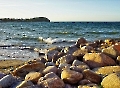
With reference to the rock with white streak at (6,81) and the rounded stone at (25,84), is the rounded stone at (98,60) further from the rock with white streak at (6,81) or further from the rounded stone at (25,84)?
the rock with white streak at (6,81)

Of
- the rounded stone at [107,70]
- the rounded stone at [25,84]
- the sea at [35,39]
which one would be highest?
the rounded stone at [107,70]

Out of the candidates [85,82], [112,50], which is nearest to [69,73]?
[85,82]

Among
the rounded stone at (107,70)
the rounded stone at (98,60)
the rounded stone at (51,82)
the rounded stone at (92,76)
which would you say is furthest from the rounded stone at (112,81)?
the rounded stone at (98,60)

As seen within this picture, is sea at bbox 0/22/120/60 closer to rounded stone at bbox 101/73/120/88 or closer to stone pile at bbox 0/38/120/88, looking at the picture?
stone pile at bbox 0/38/120/88

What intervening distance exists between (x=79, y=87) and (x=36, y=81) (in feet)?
3.18

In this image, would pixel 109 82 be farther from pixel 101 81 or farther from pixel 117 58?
pixel 117 58

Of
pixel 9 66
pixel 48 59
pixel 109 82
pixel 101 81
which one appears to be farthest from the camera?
pixel 9 66

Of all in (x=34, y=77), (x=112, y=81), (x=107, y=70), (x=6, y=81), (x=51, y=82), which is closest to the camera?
(x=112, y=81)

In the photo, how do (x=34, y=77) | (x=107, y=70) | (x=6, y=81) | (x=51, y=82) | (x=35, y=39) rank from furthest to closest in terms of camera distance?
(x=35, y=39)
(x=107, y=70)
(x=34, y=77)
(x=6, y=81)
(x=51, y=82)

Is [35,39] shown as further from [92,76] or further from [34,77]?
[92,76]

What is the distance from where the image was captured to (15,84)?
5.47 m

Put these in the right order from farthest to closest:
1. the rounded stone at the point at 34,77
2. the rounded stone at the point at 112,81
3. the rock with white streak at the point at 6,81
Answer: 1. the rounded stone at the point at 34,77
2. the rock with white streak at the point at 6,81
3. the rounded stone at the point at 112,81

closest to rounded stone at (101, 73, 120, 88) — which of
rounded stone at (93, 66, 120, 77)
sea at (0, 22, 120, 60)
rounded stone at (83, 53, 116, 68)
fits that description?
rounded stone at (93, 66, 120, 77)

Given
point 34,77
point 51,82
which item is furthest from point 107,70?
Answer: point 34,77
